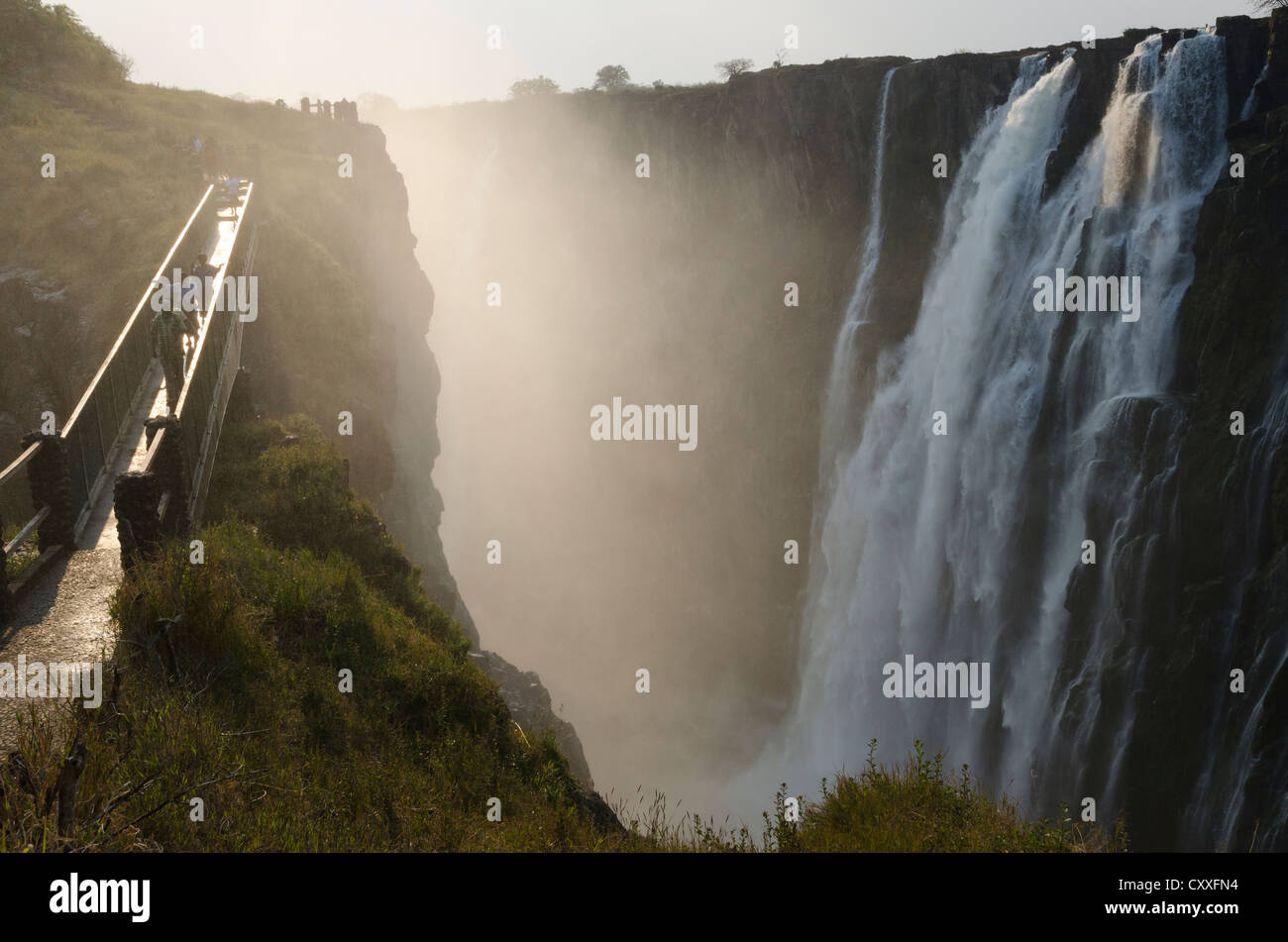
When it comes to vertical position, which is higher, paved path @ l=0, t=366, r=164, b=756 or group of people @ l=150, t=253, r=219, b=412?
group of people @ l=150, t=253, r=219, b=412

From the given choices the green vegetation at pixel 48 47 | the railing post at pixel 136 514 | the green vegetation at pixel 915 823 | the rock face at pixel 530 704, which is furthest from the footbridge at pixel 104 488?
the green vegetation at pixel 48 47

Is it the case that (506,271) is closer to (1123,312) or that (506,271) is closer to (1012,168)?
(1012,168)

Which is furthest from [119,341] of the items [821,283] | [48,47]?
[821,283]

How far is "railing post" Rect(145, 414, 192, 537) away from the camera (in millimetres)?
10625

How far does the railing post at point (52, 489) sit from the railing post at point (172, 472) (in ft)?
3.38

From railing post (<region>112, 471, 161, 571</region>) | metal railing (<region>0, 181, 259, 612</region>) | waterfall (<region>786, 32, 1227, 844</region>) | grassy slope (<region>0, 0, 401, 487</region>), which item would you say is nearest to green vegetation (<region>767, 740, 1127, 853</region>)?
railing post (<region>112, 471, 161, 571</region>)

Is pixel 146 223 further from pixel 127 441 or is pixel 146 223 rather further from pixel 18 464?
pixel 18 464

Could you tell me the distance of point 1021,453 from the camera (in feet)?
87.2

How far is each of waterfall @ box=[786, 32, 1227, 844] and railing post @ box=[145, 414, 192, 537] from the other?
21.3 meters

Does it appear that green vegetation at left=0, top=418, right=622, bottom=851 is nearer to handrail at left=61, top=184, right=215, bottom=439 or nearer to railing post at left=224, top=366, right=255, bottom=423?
handrail at left=61, top=184, right=215, bottom=439

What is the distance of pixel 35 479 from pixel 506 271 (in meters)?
49.0

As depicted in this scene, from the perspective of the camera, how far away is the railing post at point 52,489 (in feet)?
33.4
